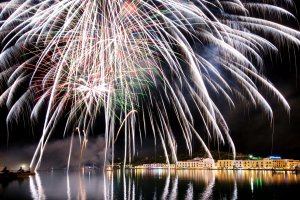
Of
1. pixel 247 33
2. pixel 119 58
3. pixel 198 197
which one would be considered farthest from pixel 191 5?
pixel 198 197

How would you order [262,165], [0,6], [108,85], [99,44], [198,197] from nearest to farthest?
[0,6], [99,44], [108,85], [198,197], [262,165]

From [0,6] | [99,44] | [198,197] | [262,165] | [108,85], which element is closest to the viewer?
[0,6]

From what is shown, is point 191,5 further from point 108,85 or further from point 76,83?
point 76,83

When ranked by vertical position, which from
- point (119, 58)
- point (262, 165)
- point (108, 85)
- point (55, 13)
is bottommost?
point (262, 165)

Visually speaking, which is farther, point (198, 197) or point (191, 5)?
point (198, 197)

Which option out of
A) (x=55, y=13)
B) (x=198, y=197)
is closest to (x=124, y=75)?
(x=55, y=13)

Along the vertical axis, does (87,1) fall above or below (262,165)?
above

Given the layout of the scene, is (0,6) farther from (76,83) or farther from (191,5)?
(191,5)

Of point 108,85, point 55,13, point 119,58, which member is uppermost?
point 55,13

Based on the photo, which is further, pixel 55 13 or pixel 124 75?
pixel 124 75
